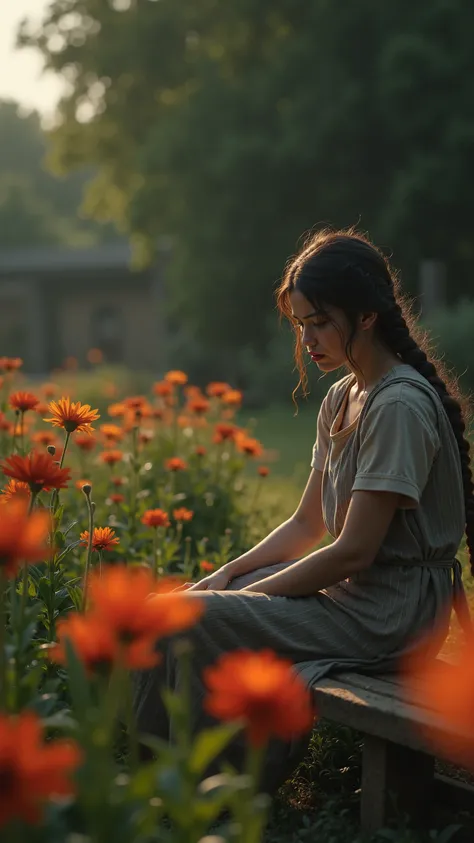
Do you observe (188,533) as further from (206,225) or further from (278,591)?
(206,225)

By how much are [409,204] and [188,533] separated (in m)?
12.2

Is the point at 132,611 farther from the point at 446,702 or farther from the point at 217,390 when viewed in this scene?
the point at 217,390

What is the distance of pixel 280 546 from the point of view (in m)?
3.14

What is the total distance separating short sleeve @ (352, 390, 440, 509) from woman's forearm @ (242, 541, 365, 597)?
0.17 m

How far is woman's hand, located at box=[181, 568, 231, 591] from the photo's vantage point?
9.83ft

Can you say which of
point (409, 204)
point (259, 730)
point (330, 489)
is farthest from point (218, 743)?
point (409, 204)

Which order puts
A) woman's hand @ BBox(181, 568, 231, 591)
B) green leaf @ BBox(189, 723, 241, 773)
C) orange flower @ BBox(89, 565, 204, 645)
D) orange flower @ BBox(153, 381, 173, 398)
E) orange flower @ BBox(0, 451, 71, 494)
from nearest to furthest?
orange flower @ BBox(89, 565, 204, 645) < green leaf @ BBox(189, 723, 241, 773) < orange flower @ BBox(0, 451, 71, 494) < woman's hand @ BBox(181, 568, 231, 591) < orange flower @ BBox(153, 381, 173, 398)

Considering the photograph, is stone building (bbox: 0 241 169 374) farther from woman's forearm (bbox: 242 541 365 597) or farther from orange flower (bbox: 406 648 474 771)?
orange flower (bbox: 406 648 474 771)

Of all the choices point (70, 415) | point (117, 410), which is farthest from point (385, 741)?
point (117, 410)

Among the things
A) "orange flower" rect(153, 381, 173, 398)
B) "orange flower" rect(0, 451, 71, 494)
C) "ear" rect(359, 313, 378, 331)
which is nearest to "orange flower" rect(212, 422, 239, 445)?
"orange flower" rect(153, 381, 173, 398)

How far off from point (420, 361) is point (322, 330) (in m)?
0.28

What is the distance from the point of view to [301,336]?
2.80m

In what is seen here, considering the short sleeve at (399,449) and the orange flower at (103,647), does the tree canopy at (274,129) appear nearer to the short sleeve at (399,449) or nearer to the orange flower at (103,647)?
the short sleeve at (399,449)

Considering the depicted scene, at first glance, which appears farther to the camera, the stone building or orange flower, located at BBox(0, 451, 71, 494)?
the stone building
